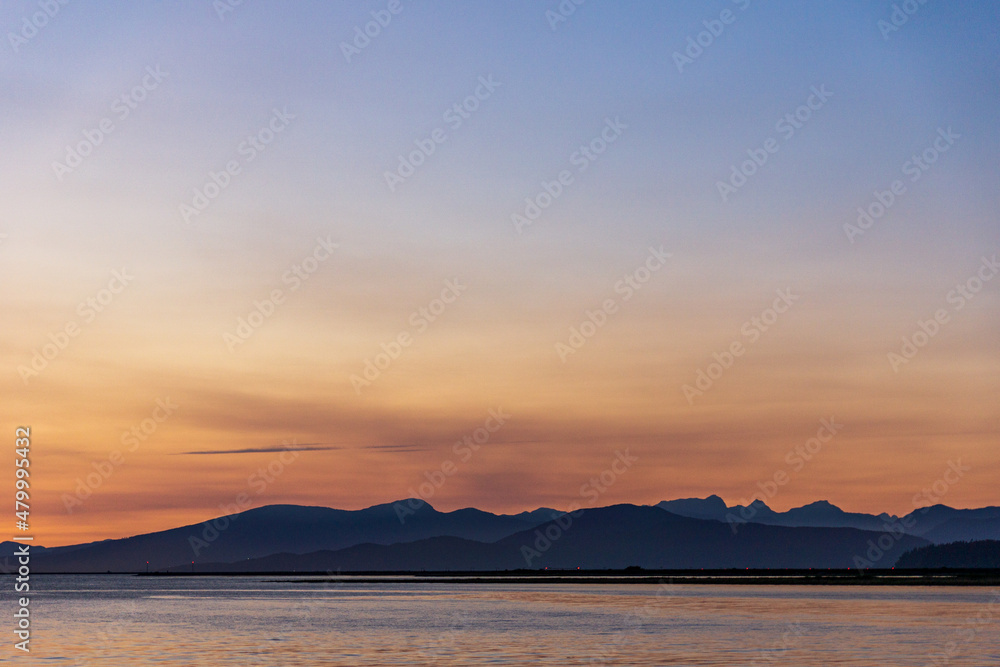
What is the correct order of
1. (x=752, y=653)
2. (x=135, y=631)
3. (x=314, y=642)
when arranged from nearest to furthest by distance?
(x=752, y=653) → (x=314, y=642) → (x=135, y=631)

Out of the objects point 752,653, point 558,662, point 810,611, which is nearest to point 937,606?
point 810,611

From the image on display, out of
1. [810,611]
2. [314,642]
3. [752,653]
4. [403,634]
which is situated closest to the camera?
[752,653]

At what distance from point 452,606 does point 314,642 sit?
5252 cm

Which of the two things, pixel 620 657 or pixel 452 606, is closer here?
pixel 620 657

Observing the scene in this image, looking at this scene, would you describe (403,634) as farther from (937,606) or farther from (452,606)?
(937,606)

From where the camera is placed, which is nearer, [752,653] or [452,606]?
[752,653]

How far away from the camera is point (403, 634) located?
74.9 meters

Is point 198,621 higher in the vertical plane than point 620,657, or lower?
higher

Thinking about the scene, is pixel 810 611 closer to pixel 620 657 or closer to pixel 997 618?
pixel 997 618

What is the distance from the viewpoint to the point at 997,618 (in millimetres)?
84250

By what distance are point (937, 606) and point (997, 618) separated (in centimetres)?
2022

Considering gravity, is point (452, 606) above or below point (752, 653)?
above

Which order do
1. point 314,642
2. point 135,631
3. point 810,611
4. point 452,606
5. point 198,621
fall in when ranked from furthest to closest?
point 452,606, point 810,611, point 198,621, point 135,631, point 314,642

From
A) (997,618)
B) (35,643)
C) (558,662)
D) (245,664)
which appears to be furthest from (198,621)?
(997,618)
